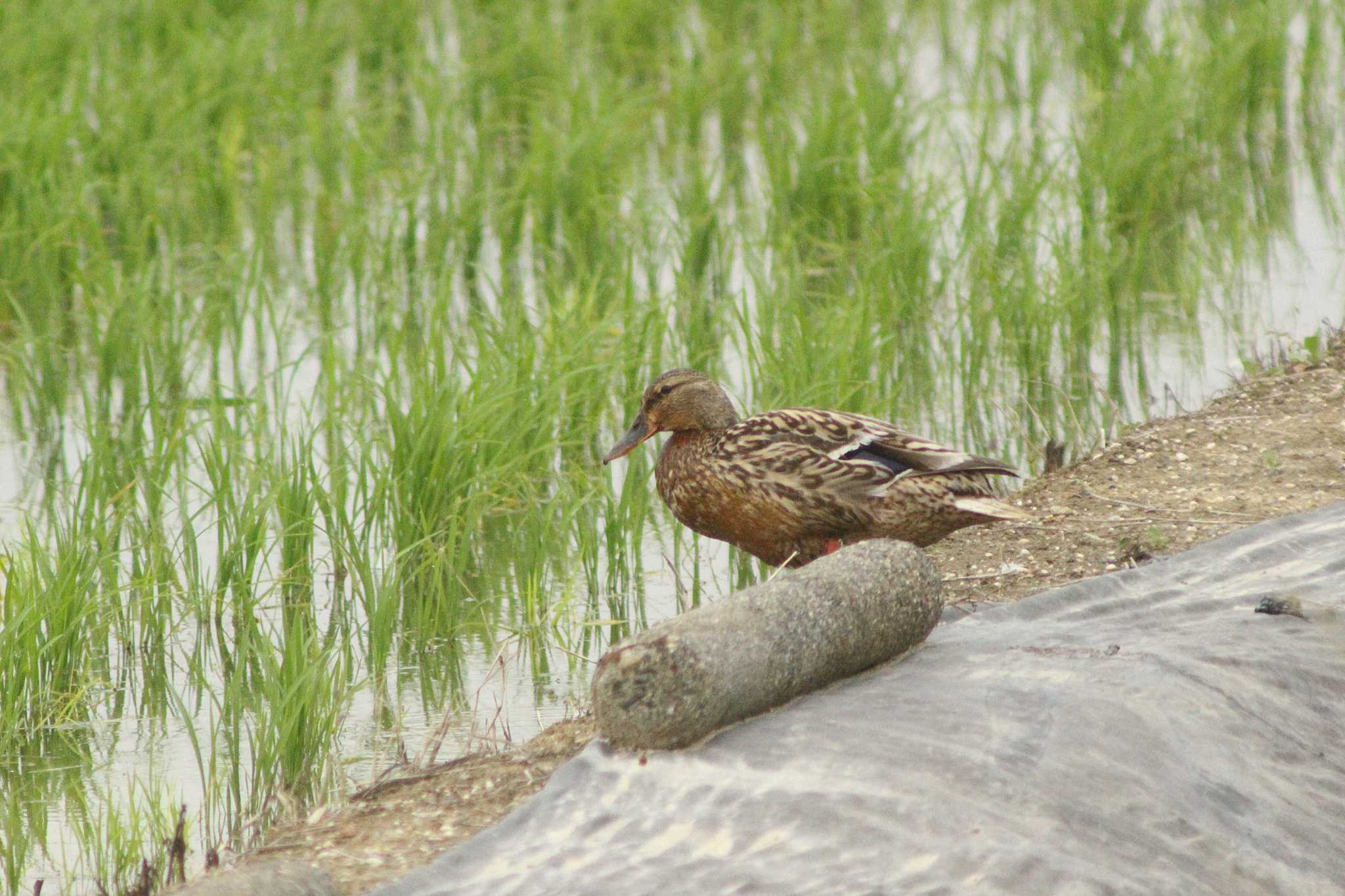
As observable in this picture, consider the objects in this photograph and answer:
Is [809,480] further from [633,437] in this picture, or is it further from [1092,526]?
[1092,526]

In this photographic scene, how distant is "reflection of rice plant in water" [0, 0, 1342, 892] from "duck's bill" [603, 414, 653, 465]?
0.18 metres

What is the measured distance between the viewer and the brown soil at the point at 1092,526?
2838 mm

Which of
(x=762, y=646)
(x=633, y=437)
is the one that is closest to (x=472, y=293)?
(x=633, y=437)

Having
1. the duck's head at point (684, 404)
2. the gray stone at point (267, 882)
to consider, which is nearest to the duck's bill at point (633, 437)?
the duck's head at point (684, 404)

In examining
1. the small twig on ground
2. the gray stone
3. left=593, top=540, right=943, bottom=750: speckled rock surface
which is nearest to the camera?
the gray stone

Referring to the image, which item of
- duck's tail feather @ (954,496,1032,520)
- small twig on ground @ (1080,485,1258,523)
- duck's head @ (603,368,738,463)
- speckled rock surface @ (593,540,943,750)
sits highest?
duck's head @ (603,368,738,463)

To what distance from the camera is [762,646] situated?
2777 millimetres

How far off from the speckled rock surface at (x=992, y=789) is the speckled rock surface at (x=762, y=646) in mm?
37

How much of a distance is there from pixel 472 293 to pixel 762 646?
3359mm

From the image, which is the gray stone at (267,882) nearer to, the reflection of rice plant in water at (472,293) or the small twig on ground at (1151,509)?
the reflection of rice plant in water at (472,293)

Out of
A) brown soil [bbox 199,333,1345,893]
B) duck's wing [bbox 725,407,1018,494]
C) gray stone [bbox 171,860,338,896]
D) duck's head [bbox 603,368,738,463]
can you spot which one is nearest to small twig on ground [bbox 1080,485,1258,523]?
brown soil [bbox 199,333,1345,893]

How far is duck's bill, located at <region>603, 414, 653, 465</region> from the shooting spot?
13.3 feet

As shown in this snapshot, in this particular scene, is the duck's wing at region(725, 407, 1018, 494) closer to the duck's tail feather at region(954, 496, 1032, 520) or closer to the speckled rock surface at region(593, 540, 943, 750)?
the duck's tail feather at region(954, 496, 1032, 520)

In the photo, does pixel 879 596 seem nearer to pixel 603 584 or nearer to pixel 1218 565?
pixel 1218 565
